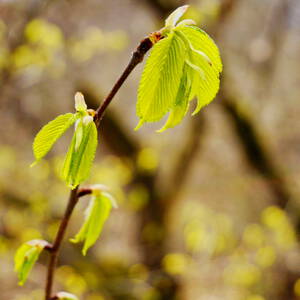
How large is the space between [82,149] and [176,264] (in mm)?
3063

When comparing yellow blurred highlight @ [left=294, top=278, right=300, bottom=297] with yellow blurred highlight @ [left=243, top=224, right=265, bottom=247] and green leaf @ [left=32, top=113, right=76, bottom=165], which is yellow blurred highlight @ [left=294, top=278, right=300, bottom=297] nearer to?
yellow blurred highlight @ [left=243, top=224, right=265, bottom=247]

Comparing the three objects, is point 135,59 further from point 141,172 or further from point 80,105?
point 141,172

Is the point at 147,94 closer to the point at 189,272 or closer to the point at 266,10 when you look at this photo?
the point at 189,272

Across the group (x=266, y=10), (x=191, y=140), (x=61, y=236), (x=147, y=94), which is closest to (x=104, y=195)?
(x=61, y=236)

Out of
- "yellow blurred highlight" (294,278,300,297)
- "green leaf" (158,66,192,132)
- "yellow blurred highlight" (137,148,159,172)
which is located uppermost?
"green leaf" (158,66,192,132)

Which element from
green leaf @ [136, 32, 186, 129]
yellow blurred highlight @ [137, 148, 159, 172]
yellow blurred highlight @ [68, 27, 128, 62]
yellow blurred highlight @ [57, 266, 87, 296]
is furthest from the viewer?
yellow blurred highlight @ [137, 148, 159, 172]

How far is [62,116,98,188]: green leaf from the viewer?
21.5 inches

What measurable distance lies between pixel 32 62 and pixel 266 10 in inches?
110

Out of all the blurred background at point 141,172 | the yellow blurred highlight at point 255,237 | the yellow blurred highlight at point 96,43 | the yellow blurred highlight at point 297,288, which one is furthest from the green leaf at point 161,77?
the yellow blurred highlight at point 255,237

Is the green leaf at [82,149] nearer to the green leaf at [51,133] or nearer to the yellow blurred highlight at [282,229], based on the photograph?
the green leaf at [51,133]

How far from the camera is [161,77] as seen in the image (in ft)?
1.74

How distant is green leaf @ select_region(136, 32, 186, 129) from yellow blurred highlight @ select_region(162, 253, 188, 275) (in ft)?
10.00

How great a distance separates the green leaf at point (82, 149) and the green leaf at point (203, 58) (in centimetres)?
15

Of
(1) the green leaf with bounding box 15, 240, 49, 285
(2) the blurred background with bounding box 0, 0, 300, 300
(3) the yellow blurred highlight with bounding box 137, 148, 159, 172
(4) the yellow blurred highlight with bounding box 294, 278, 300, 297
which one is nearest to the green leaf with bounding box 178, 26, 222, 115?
(1) the green leaf with bounding box 15, 240, 49, 285
